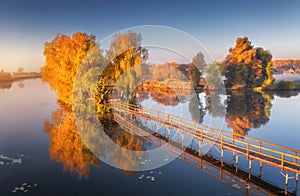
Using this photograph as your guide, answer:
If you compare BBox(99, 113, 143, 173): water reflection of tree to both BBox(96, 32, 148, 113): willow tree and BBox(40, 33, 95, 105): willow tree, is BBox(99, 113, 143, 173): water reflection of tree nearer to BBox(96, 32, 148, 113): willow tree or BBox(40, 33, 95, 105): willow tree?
BBox(96, 32, 148, 113): willow tree

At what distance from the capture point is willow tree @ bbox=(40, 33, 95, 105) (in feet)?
138

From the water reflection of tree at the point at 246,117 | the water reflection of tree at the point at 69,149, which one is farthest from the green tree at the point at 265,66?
the water reflection of tree at the point at 69,149

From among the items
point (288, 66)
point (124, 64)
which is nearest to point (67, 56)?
point (124, 64)

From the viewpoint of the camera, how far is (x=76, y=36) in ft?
141

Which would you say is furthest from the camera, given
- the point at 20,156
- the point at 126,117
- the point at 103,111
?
the point at 103,111

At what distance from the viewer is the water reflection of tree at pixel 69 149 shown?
17870 millimetres

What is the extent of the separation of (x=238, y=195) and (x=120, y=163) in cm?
869

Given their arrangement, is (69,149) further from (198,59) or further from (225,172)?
(198,59)

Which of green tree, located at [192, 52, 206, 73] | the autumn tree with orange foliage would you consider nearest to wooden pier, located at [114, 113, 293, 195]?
green tree, located at [192, 52, 206, 73]

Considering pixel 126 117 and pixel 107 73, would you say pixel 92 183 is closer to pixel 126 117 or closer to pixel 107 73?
pixel 126 117

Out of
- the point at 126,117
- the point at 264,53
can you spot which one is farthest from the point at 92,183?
the point at 264,53

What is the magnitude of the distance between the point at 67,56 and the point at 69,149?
2478 cm

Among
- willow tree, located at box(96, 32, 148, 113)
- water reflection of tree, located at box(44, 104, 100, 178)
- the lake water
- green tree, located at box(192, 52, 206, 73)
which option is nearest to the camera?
the lake water

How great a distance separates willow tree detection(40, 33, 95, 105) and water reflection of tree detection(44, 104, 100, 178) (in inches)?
478
